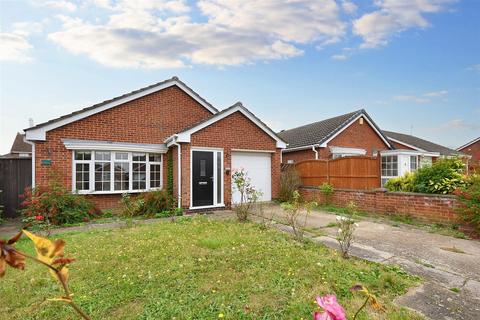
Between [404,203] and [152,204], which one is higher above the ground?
[404,203]

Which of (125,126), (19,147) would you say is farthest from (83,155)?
(19,147)

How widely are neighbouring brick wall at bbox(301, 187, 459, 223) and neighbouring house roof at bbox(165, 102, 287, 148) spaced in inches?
155

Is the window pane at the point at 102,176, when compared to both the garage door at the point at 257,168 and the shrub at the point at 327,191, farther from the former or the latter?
the shrub at the point at 327,191

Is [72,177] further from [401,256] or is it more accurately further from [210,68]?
[401,256]

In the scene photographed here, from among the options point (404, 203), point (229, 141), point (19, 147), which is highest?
point (19, 147)

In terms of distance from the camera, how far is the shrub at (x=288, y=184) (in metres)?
12.3

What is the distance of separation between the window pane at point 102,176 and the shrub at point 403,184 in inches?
440

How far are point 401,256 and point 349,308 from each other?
2.65 meters

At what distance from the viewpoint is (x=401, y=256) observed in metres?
5.09

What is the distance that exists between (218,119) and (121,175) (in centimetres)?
479

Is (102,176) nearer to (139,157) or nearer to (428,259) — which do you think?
(139,157)

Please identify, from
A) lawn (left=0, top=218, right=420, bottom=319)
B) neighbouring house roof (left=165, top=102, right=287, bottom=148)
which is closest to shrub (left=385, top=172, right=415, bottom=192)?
neighbouring house roof (left=165, top=102, right=287, bottom=148)

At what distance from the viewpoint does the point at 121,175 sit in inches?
426

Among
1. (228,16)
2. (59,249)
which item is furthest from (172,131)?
(59,249)
